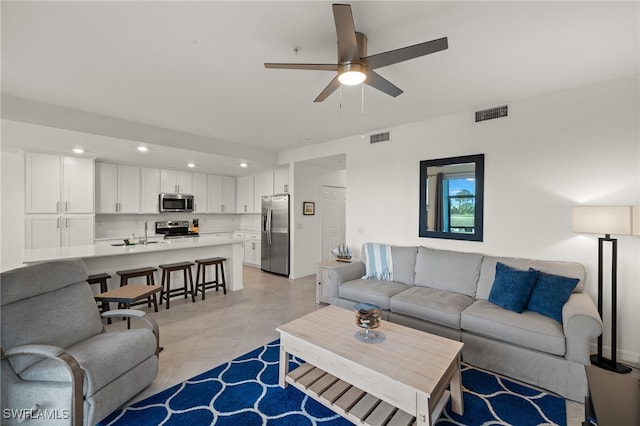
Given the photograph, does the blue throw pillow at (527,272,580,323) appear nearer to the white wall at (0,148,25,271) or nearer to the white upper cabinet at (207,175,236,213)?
the white upper cabinet at (207,175,236,213)

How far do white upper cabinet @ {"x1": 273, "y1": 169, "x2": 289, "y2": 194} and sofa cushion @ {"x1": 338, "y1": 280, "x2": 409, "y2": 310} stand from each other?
308 cm

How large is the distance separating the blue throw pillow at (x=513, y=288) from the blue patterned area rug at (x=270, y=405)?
25.4 inches

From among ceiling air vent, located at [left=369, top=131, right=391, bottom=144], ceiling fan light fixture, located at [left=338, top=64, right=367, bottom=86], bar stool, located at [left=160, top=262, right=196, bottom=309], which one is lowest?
bar stool, located at [left=160, top=262, right=196, bottom=309]

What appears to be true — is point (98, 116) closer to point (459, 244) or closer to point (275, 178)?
point (275, 178)

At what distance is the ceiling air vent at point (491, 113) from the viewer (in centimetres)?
321

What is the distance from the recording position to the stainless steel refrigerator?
19.1 feet

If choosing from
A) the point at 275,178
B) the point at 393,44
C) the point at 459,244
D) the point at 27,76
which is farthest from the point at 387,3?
the point at 275,178

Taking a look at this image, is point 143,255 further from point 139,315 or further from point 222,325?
point 139,315

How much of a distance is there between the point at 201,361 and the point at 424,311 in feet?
7.33

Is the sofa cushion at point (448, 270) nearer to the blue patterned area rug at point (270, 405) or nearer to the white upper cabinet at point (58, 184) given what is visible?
the blue patterned area rug at point (270, 405)

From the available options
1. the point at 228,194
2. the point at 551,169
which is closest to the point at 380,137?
the point at 551,169

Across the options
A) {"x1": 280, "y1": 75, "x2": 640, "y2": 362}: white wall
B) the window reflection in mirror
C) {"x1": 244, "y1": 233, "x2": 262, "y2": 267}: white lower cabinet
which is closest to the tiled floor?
{"x1": 280, "y1": 75, "x2": 640, "y2": 362}: white wall

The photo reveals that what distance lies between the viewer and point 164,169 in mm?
6227

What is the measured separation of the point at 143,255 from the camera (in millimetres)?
4074
